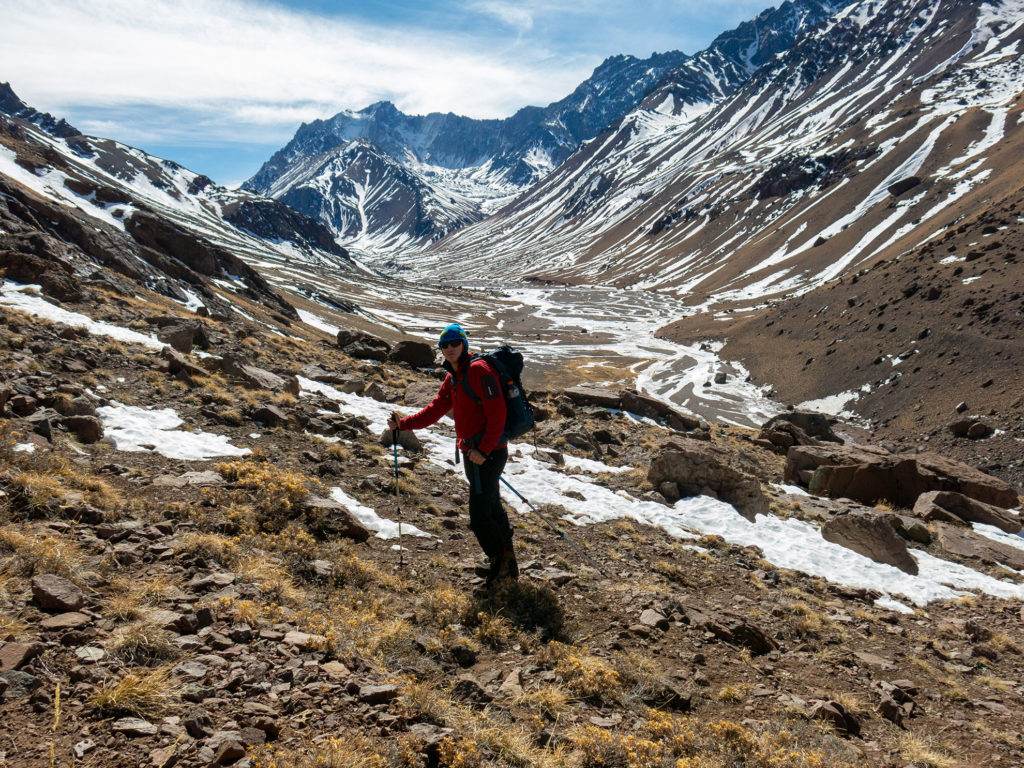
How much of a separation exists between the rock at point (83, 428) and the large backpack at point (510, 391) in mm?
7058

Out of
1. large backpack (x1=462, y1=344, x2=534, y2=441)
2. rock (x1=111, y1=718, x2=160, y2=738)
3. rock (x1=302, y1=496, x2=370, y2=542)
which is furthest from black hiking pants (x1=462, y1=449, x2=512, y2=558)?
rock (x1=111, y1=718, x2=160, y2=738)

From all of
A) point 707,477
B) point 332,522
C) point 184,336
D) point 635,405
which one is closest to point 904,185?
point 635,405

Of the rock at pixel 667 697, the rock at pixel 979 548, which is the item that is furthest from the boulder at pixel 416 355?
the rock at pixel 667 697

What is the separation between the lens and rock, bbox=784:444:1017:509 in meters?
20.8

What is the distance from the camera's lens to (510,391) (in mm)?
7527

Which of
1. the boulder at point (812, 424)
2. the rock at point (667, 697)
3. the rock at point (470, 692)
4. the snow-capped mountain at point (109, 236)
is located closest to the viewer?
the rock at point (470, 692)

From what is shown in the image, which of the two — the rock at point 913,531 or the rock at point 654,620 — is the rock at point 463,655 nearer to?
the rock at point 654,620

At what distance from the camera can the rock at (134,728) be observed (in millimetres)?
3803

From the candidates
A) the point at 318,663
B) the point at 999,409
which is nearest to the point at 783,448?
the point at 999,409

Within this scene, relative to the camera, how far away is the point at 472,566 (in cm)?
865

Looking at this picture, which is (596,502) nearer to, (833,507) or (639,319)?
(833,507)

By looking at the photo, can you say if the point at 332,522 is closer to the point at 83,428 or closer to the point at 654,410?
the point at 83,428

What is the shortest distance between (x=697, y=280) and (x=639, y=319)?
4317 cm

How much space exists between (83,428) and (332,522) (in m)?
5.00
